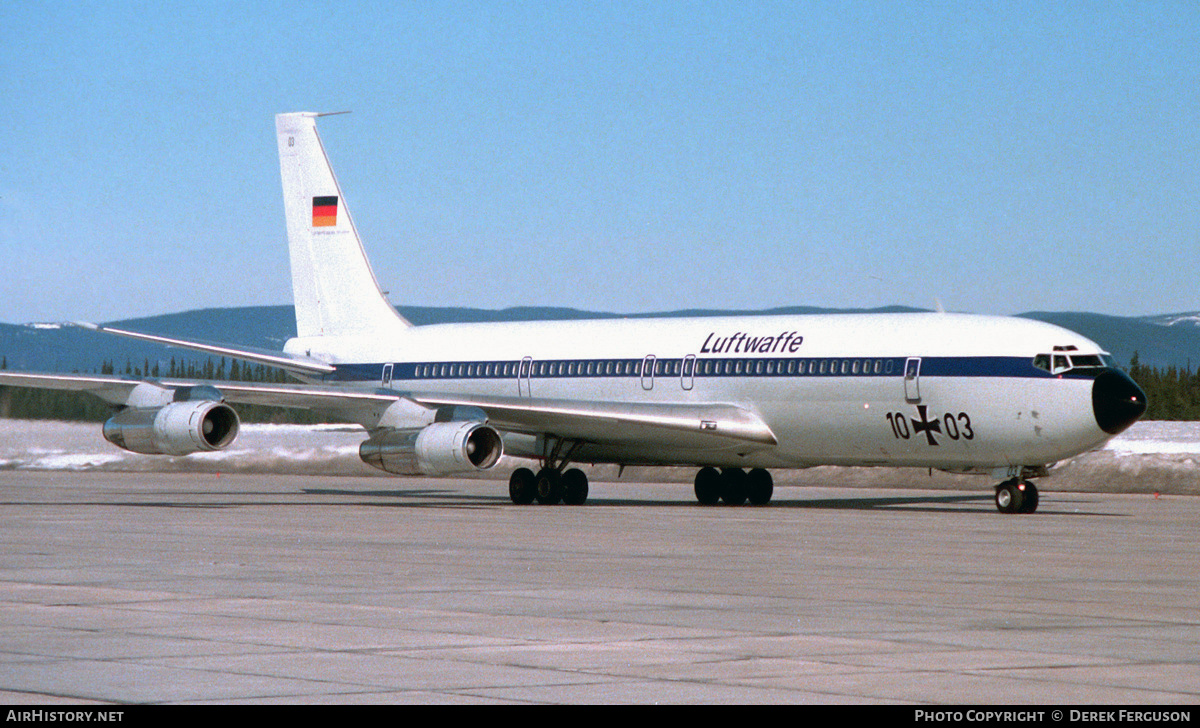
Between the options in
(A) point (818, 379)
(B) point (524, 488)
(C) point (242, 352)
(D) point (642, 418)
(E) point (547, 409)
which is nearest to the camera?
(A) point (818, 379)

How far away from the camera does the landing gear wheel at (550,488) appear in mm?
32688

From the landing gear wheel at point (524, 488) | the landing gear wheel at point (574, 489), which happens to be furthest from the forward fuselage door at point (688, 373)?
the landing gear wheel at point (524, 488)

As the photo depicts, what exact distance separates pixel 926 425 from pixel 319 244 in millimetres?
16520

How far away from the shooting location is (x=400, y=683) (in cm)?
965

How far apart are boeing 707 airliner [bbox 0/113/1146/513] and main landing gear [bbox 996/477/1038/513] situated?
3 cm

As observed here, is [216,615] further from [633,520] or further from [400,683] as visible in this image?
[633,520]

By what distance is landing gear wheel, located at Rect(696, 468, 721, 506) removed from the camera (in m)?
33.7

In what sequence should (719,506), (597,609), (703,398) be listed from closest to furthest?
(597,609), (703,398), (719,506)

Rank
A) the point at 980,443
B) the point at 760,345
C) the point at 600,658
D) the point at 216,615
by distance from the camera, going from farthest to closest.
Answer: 1. the point at 760,345
2. the point at 980,443
3. the point at 216,615
4. the point at 600,658

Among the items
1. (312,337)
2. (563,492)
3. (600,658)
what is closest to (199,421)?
(563,492)

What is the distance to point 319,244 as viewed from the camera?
129 feet

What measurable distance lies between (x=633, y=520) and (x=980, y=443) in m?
6.15

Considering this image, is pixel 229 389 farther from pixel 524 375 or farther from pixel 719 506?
pixel 719 506

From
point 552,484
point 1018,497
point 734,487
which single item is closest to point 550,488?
point 552,484
